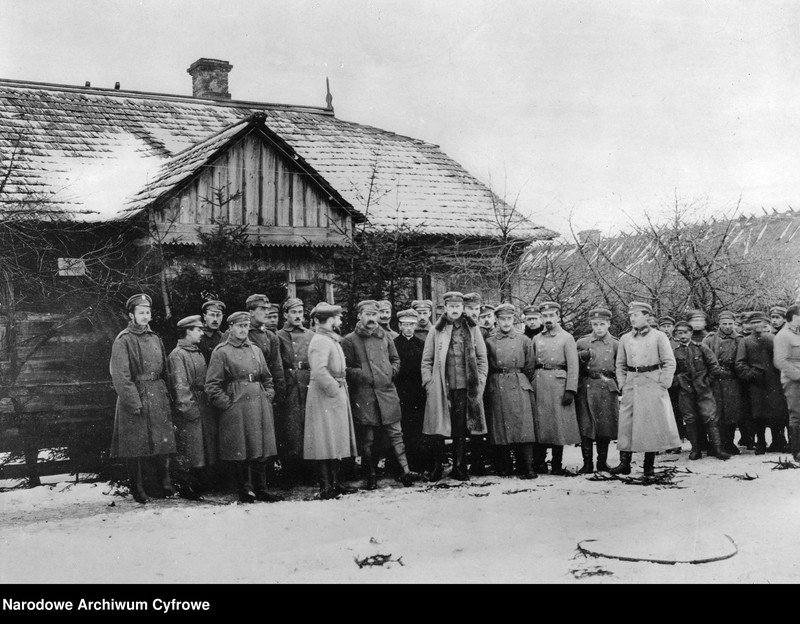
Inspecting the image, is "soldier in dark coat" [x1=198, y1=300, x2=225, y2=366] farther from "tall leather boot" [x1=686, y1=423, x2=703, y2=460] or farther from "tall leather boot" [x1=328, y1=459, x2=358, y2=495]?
"tall leather boot" [x1=686, y1=423, x2=703, y2=460]

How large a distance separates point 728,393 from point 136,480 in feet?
22.4

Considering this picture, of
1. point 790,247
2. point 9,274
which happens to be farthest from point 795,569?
point 790,247

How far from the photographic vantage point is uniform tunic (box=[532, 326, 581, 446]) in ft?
26.7

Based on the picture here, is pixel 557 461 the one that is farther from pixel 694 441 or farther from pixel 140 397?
pixel 140 397

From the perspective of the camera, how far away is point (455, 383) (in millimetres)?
7906

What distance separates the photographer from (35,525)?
19.7 feet

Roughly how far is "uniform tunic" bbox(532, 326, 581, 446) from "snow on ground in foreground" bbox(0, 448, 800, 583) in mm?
633

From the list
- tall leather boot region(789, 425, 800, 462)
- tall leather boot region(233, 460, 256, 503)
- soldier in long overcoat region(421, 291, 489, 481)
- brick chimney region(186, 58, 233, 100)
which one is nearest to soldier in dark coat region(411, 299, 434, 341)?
soldier in long overcoat region(421, 291, 489, 481)

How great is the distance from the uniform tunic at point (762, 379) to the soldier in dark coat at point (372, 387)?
4410 mm

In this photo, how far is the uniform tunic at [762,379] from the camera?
927 cm

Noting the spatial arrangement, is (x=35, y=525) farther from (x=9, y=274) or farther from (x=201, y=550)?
(x=9, y=274)

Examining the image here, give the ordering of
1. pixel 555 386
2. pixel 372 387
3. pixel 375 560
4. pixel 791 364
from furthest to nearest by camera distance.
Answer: pixel 791 364 → pixel 555 386 → pixel 372 387 → pixel 375 560

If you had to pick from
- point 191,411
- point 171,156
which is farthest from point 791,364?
point 171,156
